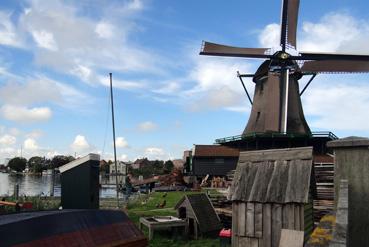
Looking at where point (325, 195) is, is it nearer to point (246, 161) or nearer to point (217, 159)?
point (246, 161)

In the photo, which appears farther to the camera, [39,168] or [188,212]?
[39,168]

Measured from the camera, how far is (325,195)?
1415 centimetres

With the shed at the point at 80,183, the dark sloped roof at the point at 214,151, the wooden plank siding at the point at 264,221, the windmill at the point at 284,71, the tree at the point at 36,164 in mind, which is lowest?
the tree at the point at 36,164

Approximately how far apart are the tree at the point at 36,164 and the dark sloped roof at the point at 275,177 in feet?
607

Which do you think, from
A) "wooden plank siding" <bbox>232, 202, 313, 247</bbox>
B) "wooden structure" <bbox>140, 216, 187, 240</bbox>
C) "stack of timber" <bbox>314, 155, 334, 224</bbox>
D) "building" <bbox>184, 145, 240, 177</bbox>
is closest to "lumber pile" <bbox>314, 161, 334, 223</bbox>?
"stack of timber" <bbox>314, 155, 334, 224</bbox>

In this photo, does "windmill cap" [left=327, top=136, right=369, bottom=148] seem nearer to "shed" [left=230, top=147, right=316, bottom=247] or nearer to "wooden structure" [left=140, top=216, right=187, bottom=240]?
"shed" [left=230, top=147, right=316, bottom=247]

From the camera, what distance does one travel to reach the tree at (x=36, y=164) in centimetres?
18329

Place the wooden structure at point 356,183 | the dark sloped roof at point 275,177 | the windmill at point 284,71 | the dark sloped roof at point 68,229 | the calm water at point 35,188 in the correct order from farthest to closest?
1. the calm water at point 35,188
2. the windmill at point 284,71
3. the dark sloped roof at point 275,177
4. the dark sloped roof at point 68,229
5. the wooden structure at point 356,183

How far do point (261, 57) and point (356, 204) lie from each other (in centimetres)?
3727

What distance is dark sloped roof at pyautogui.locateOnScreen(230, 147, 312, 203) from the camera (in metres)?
7.91

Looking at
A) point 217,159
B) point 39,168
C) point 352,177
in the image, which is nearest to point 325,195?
point 352,177

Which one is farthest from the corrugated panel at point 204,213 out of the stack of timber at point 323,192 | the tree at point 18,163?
the tree at point 18,163

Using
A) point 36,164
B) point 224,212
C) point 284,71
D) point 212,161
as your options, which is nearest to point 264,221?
point 224,212

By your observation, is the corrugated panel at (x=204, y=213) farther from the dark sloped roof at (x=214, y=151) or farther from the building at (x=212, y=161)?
the building at (x=212, y=161)
